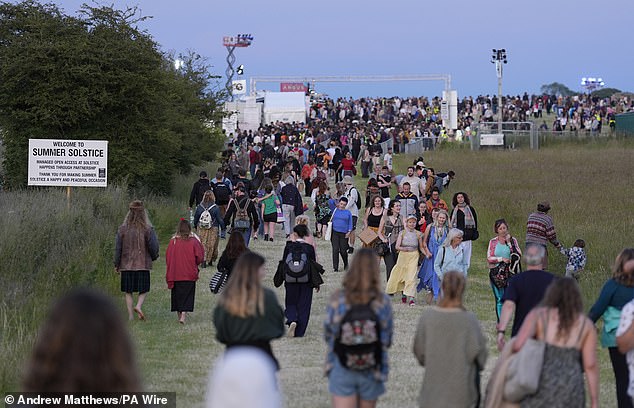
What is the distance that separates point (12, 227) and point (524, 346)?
13.0m

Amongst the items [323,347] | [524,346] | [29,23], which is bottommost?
[323,347]

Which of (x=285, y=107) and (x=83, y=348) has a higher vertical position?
(x=285, y=107)

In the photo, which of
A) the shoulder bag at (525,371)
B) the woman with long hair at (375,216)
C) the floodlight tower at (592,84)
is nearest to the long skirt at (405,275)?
the woman with long hair at (375,216)

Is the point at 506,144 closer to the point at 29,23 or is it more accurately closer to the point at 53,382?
the point at 29,23

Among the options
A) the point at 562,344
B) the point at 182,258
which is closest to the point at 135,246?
the point at 182,258

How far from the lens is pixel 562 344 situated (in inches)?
311

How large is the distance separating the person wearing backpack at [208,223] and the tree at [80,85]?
7.49 m

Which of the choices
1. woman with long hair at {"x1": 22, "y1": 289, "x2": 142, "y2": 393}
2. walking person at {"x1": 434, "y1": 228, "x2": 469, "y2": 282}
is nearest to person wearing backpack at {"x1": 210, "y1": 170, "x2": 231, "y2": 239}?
walking person at {"x1": 434, "y1": 228, "x2": 469, "y2": 282}

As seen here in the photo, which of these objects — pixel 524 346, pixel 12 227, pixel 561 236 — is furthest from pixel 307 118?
pixel 524 346

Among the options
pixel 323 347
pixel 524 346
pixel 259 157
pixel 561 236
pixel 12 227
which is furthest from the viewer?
pixel 259 157

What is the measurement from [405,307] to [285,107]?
69.5 metres

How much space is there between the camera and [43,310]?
1537cm

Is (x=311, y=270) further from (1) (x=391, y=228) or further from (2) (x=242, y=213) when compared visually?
(2) (x=242, y=213)

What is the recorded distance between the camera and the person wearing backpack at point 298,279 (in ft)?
48.8
